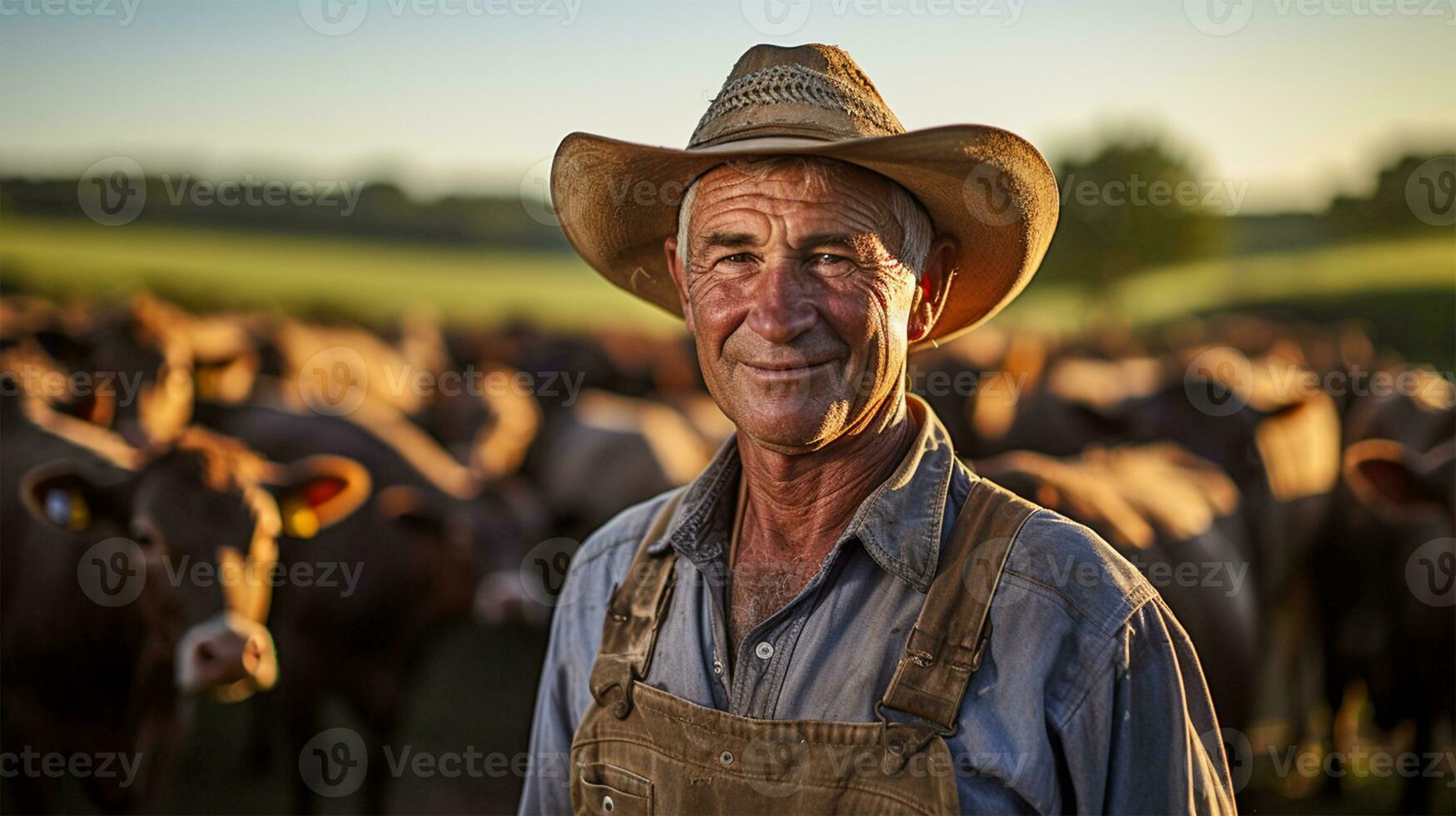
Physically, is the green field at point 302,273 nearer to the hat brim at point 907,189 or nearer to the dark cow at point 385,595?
the dark cow at point 385,595

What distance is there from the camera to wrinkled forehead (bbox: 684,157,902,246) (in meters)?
2.14

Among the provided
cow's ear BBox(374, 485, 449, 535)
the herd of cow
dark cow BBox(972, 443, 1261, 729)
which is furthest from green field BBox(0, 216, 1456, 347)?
dark cow BBox(972, 443, 1261, 729)

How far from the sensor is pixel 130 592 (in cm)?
577

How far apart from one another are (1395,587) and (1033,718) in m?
6.71

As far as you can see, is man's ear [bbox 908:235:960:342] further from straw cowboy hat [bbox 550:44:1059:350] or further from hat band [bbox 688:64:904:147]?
hat band [bbox 688:64:904:147]

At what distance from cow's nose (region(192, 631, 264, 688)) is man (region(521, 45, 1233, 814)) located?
9.89ft

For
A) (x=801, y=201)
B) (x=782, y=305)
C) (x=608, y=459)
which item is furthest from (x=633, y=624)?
(x=608, y=459)

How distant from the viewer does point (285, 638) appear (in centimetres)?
699

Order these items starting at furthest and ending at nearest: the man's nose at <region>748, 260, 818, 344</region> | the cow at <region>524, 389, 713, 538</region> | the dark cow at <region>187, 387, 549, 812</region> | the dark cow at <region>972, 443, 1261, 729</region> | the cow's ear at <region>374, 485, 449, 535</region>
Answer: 1. the cow at <region>524, 389, 713, 538</region>
2. the cow's ear at <region>374, 485, 449, 535</region>
3. the dark cow at <region>187, 387, 549, 812</region>
4. the dark cow at <region>972, 443, 1261, 729</region>
5. the man's nose at <region>748, 260, 818, 344</region>

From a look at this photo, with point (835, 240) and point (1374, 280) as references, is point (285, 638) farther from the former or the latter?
point (1374, 280)

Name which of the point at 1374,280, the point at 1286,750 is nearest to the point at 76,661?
the point at 1286,750

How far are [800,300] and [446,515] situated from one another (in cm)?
583

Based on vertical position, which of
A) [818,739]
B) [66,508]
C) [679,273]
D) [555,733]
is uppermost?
[679,273]

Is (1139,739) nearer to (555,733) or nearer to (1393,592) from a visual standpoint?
(555,733)
